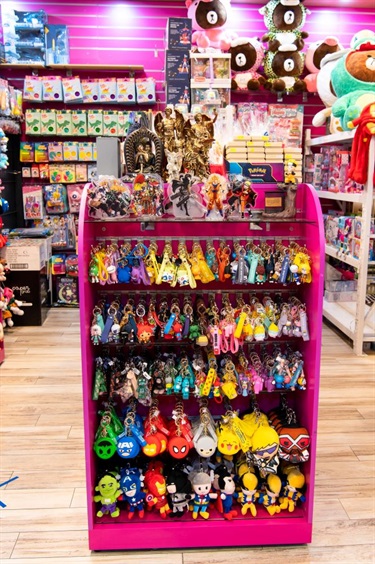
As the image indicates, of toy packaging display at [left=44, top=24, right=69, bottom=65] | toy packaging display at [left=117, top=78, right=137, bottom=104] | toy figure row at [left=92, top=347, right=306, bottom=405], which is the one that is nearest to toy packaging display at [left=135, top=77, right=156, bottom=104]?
toy packaging display at [left=117, top=78, right=137, bottom=104]

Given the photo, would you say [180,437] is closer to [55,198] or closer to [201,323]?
[201,323]

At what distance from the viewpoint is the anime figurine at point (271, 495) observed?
2.23m

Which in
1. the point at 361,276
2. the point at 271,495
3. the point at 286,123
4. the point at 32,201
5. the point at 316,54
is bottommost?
the point at 271,495

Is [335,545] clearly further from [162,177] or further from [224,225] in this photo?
[162,177]

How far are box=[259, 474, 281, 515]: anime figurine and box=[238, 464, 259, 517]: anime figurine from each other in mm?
35

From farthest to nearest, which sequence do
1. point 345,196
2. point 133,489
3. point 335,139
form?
1. point 335,139
2. point 345,196
3. point 133,489

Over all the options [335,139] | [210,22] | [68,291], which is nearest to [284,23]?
[210,22]

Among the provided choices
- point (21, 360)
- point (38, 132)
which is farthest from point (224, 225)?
point (38, 132)

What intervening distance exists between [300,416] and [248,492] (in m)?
0.38

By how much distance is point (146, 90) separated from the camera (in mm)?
A: 5484

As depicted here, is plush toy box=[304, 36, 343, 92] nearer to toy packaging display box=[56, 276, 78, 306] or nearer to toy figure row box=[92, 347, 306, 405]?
toy packaging display box=[56, 276, 78, 306]

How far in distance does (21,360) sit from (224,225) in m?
2.56

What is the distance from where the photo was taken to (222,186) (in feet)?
6.98

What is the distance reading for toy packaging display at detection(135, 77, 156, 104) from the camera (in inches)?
216
